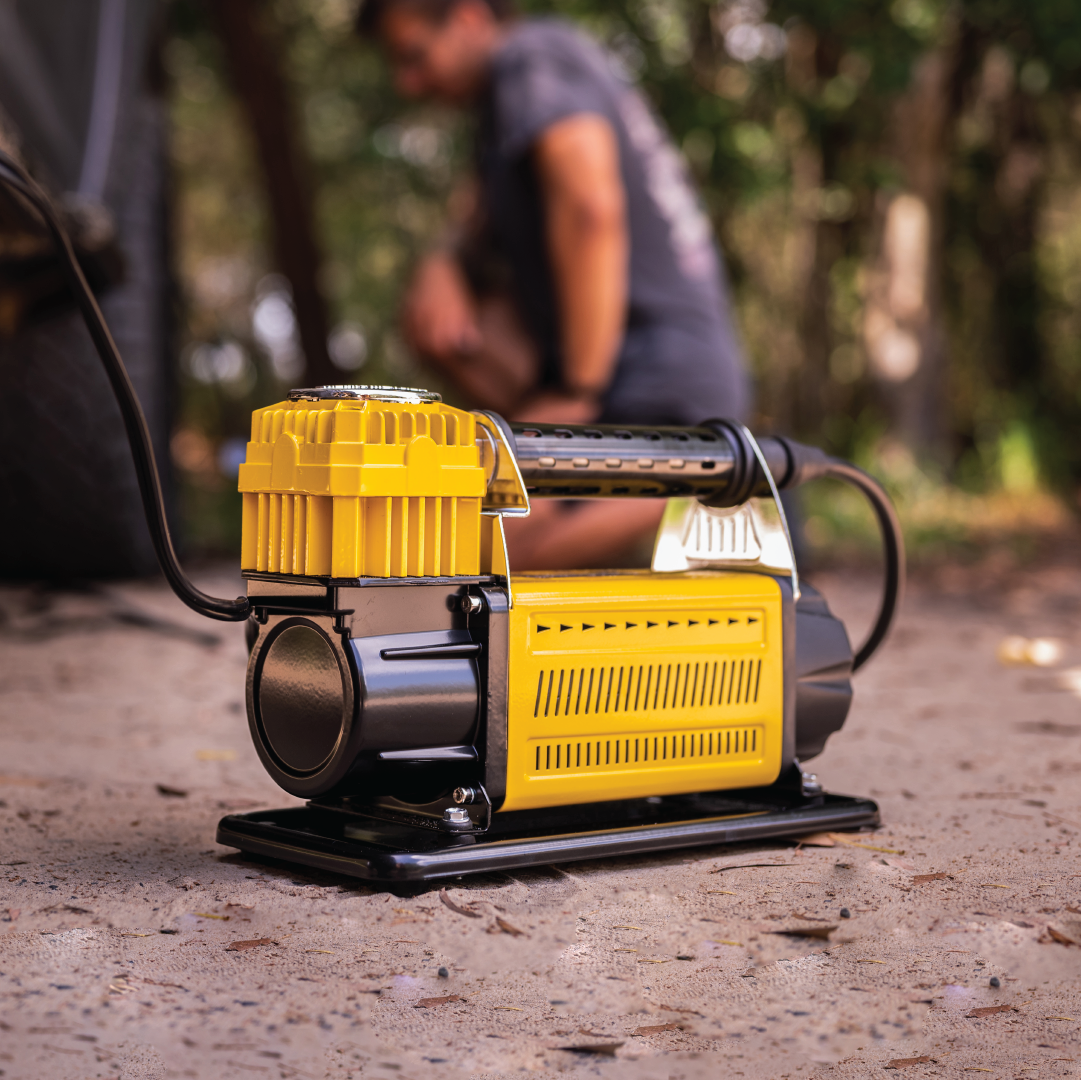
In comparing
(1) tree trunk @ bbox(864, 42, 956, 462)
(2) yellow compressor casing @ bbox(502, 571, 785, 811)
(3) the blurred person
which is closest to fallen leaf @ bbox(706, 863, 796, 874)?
(2) yellow compressor casing @ bbox(502, 571, 785, 811)

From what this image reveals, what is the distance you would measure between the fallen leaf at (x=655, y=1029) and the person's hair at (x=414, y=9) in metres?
3.74

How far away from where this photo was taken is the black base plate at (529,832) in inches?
61.5

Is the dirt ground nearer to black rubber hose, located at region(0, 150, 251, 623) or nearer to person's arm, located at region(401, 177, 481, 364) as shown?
black rubber hose, located at region(0, 150, 251, 623)

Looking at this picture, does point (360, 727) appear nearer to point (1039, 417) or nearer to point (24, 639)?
point (24, 639)

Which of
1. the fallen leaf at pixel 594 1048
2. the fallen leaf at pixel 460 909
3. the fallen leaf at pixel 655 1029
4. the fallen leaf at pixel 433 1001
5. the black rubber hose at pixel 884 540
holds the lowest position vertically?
the fallen leaf at pixel 655 1029

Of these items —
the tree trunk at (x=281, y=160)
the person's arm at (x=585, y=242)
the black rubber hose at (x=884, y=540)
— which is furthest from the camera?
the tree trunk at (x=281, y=160)

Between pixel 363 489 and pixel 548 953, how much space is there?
0.53m

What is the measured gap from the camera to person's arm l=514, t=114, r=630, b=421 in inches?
159

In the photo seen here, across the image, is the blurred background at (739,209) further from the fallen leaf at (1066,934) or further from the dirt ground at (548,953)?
the fallen leaf at (1066,934)

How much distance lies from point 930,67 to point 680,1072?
341 inches

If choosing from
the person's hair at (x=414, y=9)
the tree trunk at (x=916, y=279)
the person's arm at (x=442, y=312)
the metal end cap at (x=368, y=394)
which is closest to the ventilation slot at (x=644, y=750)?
the metal end cap at (x=368, y=394)

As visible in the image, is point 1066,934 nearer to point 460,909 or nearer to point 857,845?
point 857,845

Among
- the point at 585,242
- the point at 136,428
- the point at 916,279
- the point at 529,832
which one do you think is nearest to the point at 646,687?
the point at 529,832

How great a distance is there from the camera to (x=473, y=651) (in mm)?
1591
